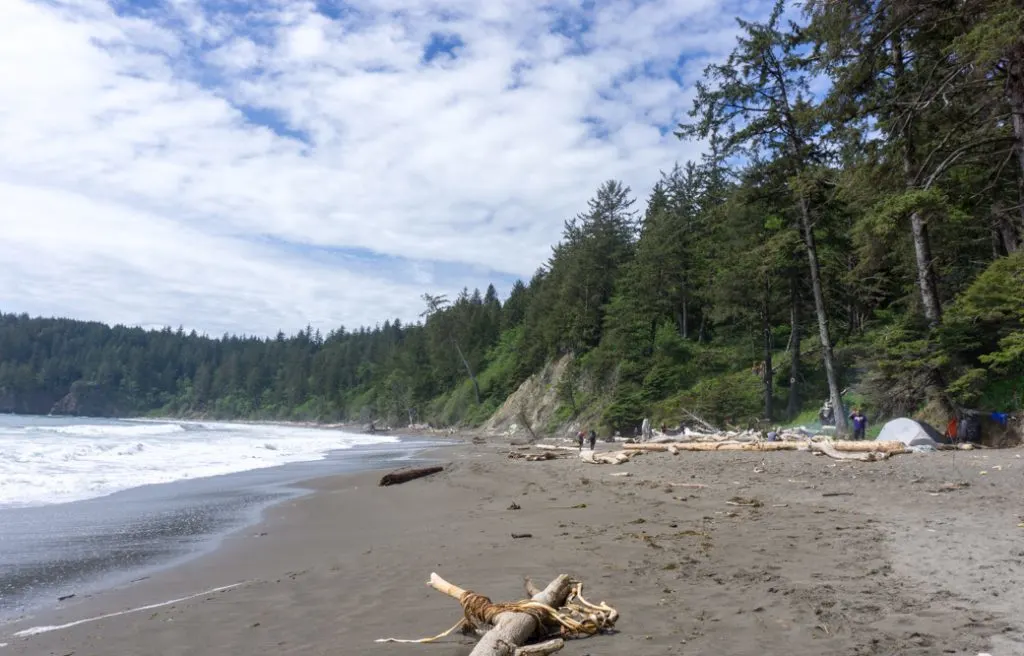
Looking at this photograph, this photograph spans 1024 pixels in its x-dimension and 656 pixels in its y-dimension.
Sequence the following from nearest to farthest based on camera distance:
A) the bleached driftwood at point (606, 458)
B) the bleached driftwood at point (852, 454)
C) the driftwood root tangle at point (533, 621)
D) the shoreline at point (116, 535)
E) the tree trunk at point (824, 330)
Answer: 1. the driftwood root tangle at point (533, 621)
2. the shoreline at point (116, 535)
3. the bleached driftwood at point (852, 454)
4. the bleached driftwood at point (606, 458)
5. the tree trunk at point (824, 330)

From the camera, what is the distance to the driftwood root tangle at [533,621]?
11.6 ft

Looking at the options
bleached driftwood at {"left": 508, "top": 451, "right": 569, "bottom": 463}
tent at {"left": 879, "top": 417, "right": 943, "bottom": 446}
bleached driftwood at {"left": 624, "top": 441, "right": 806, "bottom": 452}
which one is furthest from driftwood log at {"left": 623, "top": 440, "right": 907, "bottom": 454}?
bleached driftwood at {"left": 508, "top": 451, "right": 569, "bottom": 463}

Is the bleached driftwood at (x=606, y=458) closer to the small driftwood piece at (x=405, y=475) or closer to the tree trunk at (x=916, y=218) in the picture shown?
the small driftwood piece at (x=405, y=475)

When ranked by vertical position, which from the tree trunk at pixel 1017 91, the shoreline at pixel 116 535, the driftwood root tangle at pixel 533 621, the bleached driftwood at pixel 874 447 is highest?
the tree trunk at pixel 1017 91

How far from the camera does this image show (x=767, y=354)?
2688 cm

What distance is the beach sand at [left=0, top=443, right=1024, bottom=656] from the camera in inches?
152

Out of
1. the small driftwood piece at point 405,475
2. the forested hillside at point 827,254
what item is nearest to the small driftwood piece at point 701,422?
the forested hillside at point 827,254

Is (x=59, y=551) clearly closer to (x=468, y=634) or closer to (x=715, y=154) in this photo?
(x=468, y=634)

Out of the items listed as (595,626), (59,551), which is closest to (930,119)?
(595,626)

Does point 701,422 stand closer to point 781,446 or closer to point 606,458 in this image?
point 606,458

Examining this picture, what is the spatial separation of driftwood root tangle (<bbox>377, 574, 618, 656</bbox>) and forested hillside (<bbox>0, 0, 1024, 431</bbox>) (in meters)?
11.1

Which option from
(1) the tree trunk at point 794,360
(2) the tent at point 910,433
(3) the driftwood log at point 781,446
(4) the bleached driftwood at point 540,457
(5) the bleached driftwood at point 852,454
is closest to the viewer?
(5) the bleached driftwood at point 852,454

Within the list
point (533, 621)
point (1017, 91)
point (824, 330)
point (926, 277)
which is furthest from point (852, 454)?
point (533, 621)

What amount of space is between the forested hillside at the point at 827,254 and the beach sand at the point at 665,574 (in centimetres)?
598
